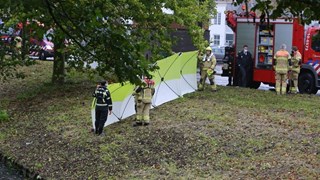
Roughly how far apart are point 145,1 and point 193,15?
2.48 metres

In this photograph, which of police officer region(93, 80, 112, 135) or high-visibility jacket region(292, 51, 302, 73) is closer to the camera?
police officer region(93, 80, 112, 135)

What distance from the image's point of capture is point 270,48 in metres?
Result: 19.6

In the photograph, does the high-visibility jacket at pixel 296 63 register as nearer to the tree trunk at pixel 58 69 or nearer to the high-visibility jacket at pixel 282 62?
the high-visibility jacket at pixel 282 62

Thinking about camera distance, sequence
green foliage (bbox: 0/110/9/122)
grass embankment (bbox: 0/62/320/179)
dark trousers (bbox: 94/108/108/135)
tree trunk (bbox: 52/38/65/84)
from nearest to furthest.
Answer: grass embankment (bbox: 0/62/320/179) → dark trousers (bbox: 94/108/108/135) → green foliage (bbox: 0/110/9/122) → tree trunk (bbox: 52/38/65/84)

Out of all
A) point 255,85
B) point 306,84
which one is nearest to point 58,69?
point 255,85

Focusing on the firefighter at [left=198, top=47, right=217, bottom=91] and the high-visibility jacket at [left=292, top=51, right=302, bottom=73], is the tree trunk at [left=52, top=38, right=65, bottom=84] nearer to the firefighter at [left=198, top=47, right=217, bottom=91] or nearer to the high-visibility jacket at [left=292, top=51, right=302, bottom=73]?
the firefighter at [left=198, top=47, right=217, bottom=91]

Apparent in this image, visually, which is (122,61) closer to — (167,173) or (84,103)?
(167,173)

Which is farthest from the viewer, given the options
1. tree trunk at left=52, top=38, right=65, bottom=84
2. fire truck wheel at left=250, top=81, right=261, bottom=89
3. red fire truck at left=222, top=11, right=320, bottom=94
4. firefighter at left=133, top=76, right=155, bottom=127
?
fire truck wheel at left=250, top=81, right=261, bottom=89

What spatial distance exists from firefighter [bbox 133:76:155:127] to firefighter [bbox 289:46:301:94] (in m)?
7.04

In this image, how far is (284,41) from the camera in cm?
1891

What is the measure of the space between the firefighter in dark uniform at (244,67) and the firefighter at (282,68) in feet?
8.10

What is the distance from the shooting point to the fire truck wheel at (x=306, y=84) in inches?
726

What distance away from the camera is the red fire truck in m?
18.3

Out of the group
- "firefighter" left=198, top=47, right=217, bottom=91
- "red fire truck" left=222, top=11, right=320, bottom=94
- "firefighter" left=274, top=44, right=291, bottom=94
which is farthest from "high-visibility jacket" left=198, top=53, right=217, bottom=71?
"firefighter" left=274, top=44, right=291, bottom=94
